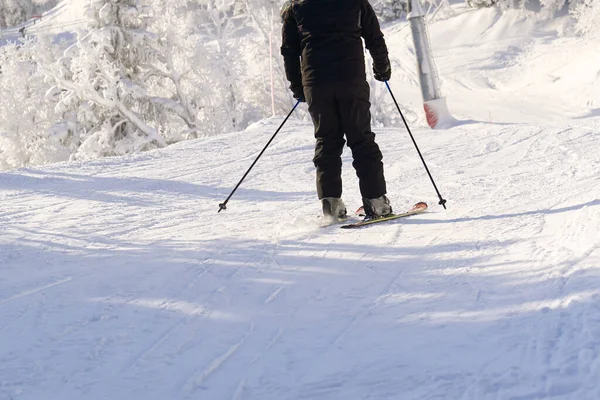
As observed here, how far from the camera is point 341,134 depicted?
4.29 metres

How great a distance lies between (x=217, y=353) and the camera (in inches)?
86.0

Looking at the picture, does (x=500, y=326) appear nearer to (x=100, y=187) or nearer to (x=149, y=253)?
(x=149, y=253)

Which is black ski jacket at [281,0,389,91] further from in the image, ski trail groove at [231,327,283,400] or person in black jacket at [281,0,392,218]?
ski trail groove at [231,327,283,400]

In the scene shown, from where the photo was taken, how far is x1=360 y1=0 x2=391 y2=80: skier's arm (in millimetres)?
4152

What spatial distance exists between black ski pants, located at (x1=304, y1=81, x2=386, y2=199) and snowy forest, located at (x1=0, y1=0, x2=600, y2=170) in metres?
12.8

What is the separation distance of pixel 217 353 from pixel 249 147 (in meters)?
6.56

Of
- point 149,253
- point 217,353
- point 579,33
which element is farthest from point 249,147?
point 579,33

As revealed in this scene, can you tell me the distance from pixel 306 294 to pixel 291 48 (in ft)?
6.78

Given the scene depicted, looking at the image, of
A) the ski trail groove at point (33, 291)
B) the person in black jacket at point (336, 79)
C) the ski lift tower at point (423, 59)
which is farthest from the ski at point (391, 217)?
the ski lift tower at point (423, 59)

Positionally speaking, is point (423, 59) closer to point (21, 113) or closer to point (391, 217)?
point (391, 217)

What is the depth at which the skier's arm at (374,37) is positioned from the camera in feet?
13.6

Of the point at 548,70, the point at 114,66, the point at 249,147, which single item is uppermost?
the point at 114,66

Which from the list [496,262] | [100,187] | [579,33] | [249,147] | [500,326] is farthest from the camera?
[579,33]

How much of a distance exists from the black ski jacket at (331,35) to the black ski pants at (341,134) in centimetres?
8
